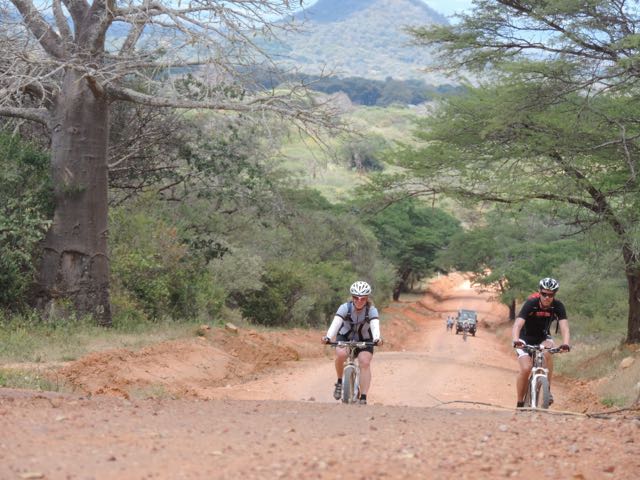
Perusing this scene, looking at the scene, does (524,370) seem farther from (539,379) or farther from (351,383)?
(351,383)

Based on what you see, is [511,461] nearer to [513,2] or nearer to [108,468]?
[108,468]

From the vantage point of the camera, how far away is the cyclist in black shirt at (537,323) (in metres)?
10.5

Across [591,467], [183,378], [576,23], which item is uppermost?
[576,23]

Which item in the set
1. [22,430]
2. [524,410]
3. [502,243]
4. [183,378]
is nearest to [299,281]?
[183,378]

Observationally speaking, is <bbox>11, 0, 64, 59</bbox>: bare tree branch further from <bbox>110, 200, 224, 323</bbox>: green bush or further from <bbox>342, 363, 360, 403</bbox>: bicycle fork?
<bbox>342, 363, 360, 403</bbox>: bicycle fork

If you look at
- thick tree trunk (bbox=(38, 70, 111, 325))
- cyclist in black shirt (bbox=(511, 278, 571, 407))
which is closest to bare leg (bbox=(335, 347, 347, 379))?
cyclist in black shirt (bbox=(511, 278, 571, 407))

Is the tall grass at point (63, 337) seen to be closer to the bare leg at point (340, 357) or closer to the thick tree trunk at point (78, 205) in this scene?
the thick tree trunk at point (78, 205)

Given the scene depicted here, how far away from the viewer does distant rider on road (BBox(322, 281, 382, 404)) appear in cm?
1088

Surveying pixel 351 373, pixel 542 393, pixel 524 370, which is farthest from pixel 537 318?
pixel 351 373

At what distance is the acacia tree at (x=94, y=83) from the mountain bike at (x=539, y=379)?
22.4 feet

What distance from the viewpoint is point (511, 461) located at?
21.5 ft

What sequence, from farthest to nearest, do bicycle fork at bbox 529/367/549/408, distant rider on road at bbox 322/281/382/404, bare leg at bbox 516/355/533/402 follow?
distant rider on road at bbox 322/281/382/404 → bare leg at bbox 516/355/533/402 → bicycle fork at bbox 529/367/549/408

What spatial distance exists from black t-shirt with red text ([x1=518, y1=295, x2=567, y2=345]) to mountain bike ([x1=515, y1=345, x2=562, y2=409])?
1.03 ft

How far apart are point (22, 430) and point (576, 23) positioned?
14.6m
